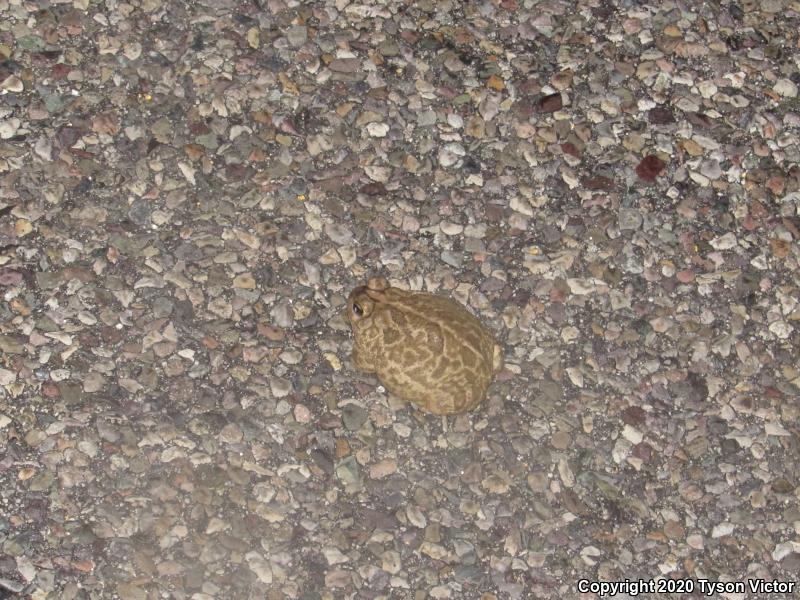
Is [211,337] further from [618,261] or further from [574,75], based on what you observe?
[574,75]

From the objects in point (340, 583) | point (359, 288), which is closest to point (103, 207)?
point (359, 288)

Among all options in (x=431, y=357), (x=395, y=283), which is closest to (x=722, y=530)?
(x=431, y=357)

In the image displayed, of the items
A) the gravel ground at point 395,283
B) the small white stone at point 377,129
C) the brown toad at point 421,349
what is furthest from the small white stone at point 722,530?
the small white stone at point 377,129

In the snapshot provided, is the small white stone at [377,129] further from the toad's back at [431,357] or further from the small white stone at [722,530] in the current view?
the small white stone at [722,530]

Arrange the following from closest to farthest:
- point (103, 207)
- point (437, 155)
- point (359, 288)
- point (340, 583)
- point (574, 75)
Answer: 1. point (340, 583)
2. point (359, 288)
3. point (103, 207)
4. point (437, 155)
5. point (574, 75)

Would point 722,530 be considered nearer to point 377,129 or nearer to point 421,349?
point 421,349

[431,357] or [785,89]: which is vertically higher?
[785,89]
